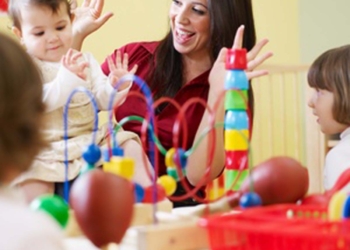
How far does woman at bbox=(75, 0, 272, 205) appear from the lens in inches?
64.5

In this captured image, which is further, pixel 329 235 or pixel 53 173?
pixel 53 173

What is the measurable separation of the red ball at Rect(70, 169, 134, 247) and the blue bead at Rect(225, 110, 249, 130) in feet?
1.10

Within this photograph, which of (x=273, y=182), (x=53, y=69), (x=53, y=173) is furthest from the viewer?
(x=53, y=69)

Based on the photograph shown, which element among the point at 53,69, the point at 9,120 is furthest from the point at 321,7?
the point at 9,120

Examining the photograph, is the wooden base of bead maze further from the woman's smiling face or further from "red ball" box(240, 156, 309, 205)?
the woman's smiling face

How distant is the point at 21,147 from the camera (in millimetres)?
729

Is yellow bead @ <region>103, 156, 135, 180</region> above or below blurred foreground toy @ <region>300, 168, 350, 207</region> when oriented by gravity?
above

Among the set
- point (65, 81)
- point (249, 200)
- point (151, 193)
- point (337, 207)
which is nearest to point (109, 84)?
point (65, 81)

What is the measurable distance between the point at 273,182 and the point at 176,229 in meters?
Answer: 0.18

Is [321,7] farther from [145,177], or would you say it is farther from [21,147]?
[21,147]

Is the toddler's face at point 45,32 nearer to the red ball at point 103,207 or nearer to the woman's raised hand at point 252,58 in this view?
the woman's raised hand at point 252,58

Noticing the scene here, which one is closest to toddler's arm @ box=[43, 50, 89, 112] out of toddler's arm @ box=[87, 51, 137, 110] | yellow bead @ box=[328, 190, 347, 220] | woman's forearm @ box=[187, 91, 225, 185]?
toddler's arm @ box=[87, 51, 137, 110]

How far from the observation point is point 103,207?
33.5 inches

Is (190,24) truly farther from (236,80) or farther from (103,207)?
(103,207)
